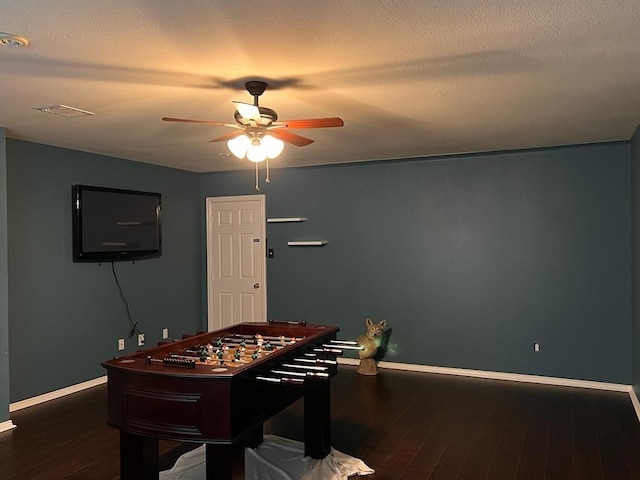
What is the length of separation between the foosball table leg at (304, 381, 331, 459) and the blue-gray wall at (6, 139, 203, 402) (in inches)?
111

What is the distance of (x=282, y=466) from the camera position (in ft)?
11.1

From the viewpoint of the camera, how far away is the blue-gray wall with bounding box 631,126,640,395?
171 inches

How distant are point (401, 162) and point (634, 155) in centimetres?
229

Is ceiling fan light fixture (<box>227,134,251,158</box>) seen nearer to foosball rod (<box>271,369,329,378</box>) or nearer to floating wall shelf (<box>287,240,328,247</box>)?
foosball rod (<box>271,369,329,378</box>)

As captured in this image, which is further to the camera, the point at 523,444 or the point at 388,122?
the point at 388,122

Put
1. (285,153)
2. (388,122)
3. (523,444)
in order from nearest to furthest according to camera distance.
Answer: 1. (523,444)
2. (388,122)
3. (285,153)

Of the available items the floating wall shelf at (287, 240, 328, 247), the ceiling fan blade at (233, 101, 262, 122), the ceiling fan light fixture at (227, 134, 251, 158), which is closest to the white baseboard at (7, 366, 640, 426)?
the floating wall shelf at (287, 240, 328, 247)

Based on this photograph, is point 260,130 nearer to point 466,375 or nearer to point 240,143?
point 240,143

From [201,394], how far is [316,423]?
1.24 metres

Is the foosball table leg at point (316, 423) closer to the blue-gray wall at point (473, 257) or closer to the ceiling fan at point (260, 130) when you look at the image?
the ceiling fan at point (260, 130)

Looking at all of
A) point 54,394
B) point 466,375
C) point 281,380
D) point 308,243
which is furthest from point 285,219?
point 281,380

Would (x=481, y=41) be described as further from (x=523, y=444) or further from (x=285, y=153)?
(x=285, y=153)

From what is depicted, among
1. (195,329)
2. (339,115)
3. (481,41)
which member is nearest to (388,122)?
(339,115)

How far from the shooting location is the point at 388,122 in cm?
404
